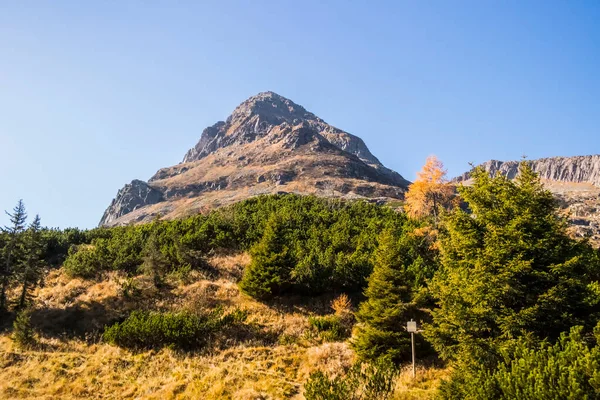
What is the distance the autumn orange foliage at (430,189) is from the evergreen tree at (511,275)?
1568 centimetres

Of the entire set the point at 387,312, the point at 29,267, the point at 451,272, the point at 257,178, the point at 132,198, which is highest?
the point at 257,178

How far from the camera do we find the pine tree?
16281 millimetres

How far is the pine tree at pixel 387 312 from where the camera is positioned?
1628cm

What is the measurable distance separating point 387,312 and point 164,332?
39.4 feet

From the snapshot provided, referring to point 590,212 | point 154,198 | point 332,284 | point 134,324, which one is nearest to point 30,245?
point 134,324

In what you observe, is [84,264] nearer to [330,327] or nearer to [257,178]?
[330,327]

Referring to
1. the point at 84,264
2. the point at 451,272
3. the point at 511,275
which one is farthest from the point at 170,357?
the point at 511,275

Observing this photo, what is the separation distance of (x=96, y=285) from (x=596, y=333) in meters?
29.1

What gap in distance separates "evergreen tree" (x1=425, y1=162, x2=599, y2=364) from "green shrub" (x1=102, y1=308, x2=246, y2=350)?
12668mm

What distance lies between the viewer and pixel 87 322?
22.2m

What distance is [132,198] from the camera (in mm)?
149250

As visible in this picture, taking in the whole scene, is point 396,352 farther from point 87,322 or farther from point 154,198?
point 154,198

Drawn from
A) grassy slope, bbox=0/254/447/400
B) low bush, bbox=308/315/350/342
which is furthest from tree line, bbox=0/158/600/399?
grassy slope, bbox=0/254/447/400

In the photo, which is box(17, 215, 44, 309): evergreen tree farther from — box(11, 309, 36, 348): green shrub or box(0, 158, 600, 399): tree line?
box(11, 309, 36, 348): green shrub
